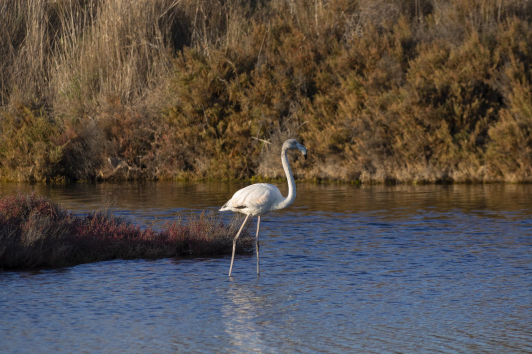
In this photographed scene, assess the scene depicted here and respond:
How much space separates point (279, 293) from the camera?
988cm

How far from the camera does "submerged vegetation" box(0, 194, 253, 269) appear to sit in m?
11.6

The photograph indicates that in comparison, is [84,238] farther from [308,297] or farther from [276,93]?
[276,93]

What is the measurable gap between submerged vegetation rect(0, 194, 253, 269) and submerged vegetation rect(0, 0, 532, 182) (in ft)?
53.7

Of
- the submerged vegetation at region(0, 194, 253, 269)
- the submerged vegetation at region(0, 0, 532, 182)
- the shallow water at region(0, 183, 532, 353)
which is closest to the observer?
the shallow water at region(0, 183, 532, 353)

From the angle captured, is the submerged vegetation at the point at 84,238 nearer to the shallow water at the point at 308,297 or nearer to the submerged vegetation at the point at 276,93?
the shallow water at the point at 308,297

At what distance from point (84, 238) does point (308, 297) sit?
4.78 meters

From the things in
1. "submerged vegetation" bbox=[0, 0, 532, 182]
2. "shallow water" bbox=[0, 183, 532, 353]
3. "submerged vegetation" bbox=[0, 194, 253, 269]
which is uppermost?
"submerged vegetation" bbox=[0, 0, 532, 182]

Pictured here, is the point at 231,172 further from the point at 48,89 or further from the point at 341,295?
the point at 341,295

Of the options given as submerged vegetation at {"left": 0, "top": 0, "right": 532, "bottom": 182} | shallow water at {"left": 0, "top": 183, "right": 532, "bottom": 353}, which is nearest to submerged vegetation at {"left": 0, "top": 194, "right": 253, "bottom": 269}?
shallow water at {"left": 0, "top": 183, "right": 532, "bottom": 353}

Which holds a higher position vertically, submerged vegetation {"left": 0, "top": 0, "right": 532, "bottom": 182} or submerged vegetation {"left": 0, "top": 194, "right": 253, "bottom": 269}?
submerged vegetation {"left": 0, "top": 0, "right": 532, "bottom": 182}

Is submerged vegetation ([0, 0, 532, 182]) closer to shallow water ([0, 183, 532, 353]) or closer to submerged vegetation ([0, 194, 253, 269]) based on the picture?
shallow water ([0, 183, 532, 353])

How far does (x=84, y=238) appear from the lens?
12586 millimetres

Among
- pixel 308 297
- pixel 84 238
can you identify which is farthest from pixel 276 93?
pixel 308 297

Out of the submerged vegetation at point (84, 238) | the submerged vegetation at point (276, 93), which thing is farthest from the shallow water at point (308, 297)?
the submerged vegetation at point (276, 93)
